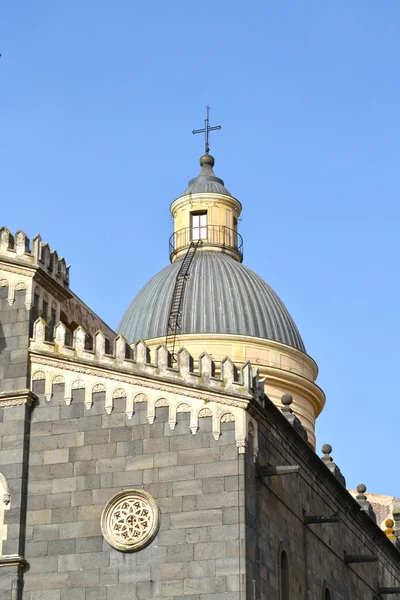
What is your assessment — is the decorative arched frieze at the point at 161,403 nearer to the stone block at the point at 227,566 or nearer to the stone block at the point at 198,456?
the stone block at the point at 198,456

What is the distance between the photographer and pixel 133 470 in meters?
34.5

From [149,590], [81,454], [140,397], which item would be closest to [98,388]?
[140,397]

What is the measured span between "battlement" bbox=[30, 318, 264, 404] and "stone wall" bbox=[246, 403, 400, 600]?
159cm

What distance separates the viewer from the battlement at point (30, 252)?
37.2 meters

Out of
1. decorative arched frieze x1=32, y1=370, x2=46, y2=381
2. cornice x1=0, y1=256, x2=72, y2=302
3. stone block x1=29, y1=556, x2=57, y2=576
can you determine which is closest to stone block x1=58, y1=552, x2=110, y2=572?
stone block x1=29, y1=556, x2=57, y2=576

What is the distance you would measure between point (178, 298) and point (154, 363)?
24.1 metres

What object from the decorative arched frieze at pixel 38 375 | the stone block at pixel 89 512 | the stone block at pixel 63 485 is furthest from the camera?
the decorative arched frieze at pixel 38 375

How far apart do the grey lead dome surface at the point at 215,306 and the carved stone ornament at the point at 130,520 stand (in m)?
23.6

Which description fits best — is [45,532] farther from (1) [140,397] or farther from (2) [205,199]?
(2) [205,199]

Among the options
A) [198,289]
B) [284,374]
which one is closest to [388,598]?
[284,374]

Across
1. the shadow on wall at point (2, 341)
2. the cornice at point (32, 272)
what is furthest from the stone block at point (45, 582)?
the cornice at point (32, 272)

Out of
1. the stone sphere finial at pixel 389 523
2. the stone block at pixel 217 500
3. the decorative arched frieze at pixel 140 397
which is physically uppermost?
the decorative arched frieze at pixel 140 397

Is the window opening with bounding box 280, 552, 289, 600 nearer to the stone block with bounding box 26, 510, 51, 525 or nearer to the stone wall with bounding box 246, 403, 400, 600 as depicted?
the stone wall with bounding box 246, 403, 400, 600

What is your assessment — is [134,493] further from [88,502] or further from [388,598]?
[388,598]
